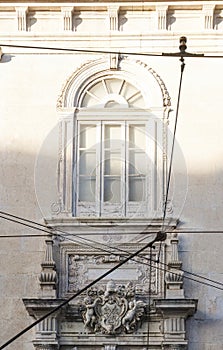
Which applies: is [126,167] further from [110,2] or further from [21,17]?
[21,17]

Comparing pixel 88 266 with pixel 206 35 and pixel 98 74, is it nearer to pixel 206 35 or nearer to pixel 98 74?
pixel 98 74

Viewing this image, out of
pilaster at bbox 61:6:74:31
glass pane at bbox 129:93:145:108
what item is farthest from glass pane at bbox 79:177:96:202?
pilaster at bbox 61:6:74:31

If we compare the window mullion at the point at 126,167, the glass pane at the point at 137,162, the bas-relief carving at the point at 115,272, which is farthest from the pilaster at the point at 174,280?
the glass pane at the point at 137,162

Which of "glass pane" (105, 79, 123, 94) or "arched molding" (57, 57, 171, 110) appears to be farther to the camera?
"glass pane" (105, 79, 123, 94)

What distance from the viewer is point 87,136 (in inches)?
715

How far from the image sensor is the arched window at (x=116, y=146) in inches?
697

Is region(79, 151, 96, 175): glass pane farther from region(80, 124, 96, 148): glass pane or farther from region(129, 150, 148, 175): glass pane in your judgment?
region(129, 150, 148, 175): glass pane

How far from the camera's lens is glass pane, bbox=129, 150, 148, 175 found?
17.9 metres

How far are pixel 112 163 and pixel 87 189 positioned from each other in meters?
0.66

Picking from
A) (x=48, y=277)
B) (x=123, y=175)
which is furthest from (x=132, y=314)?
(x=123, y=175)

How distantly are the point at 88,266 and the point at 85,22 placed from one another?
4593mm

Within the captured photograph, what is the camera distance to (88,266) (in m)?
17.2

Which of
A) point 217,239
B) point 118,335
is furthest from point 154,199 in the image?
point 118,335

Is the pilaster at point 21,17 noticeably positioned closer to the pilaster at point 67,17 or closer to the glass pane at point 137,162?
the pilaster at point 67,17
